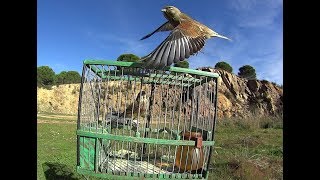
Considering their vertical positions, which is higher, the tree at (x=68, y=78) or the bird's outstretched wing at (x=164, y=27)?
the tree at (x=68, y=78)

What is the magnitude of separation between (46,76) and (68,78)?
179 cm

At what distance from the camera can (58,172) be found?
13.6 feet

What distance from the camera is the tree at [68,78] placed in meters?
31.2

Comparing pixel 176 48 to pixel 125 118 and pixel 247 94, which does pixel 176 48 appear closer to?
pixel 125 118

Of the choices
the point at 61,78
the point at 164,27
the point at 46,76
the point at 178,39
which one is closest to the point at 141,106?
the point at 164,27

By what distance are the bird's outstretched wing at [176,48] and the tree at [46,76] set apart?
29.0 m

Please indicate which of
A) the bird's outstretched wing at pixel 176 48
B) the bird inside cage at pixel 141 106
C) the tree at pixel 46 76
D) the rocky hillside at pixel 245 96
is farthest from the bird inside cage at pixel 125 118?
the tree at pixel 46 76

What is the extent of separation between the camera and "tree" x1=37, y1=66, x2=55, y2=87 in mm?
30625

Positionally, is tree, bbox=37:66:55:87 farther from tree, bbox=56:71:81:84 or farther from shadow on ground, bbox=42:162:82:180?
shadow on ground, bbox=42:162:82:180

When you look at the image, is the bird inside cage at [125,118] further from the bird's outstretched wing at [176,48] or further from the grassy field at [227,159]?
the grassy field at [227,159]
